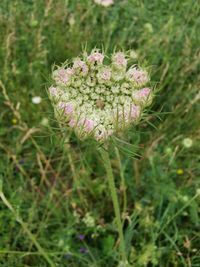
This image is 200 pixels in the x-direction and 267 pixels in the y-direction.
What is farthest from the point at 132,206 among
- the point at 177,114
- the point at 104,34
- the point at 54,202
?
the point at 104,34

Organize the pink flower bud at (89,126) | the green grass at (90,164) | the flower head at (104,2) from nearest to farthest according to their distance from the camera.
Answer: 1. the pink flower bud at (89,126)
2. the green grass at (90,164)
3. the flower head at (104,2)

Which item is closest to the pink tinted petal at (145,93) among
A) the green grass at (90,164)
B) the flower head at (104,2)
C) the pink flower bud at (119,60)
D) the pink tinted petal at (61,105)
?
the pink flower bud at (119,60)

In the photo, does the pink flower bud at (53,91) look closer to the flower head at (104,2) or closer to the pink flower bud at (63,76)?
the pink flower bud at (63,76)

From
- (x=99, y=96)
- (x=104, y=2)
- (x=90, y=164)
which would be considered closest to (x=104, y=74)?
(x=99, y=96)

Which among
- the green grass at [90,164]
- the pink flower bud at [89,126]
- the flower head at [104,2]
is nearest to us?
the pink flower bud at [89,126]

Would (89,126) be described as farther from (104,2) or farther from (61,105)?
(104,2)

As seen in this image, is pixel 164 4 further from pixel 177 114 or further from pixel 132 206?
pixel 132 206

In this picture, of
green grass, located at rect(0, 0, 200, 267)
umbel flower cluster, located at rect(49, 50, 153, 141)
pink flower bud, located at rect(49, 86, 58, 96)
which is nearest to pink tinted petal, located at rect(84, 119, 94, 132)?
umbel flower cluster, located at rect(49, 50, 153, 141)
